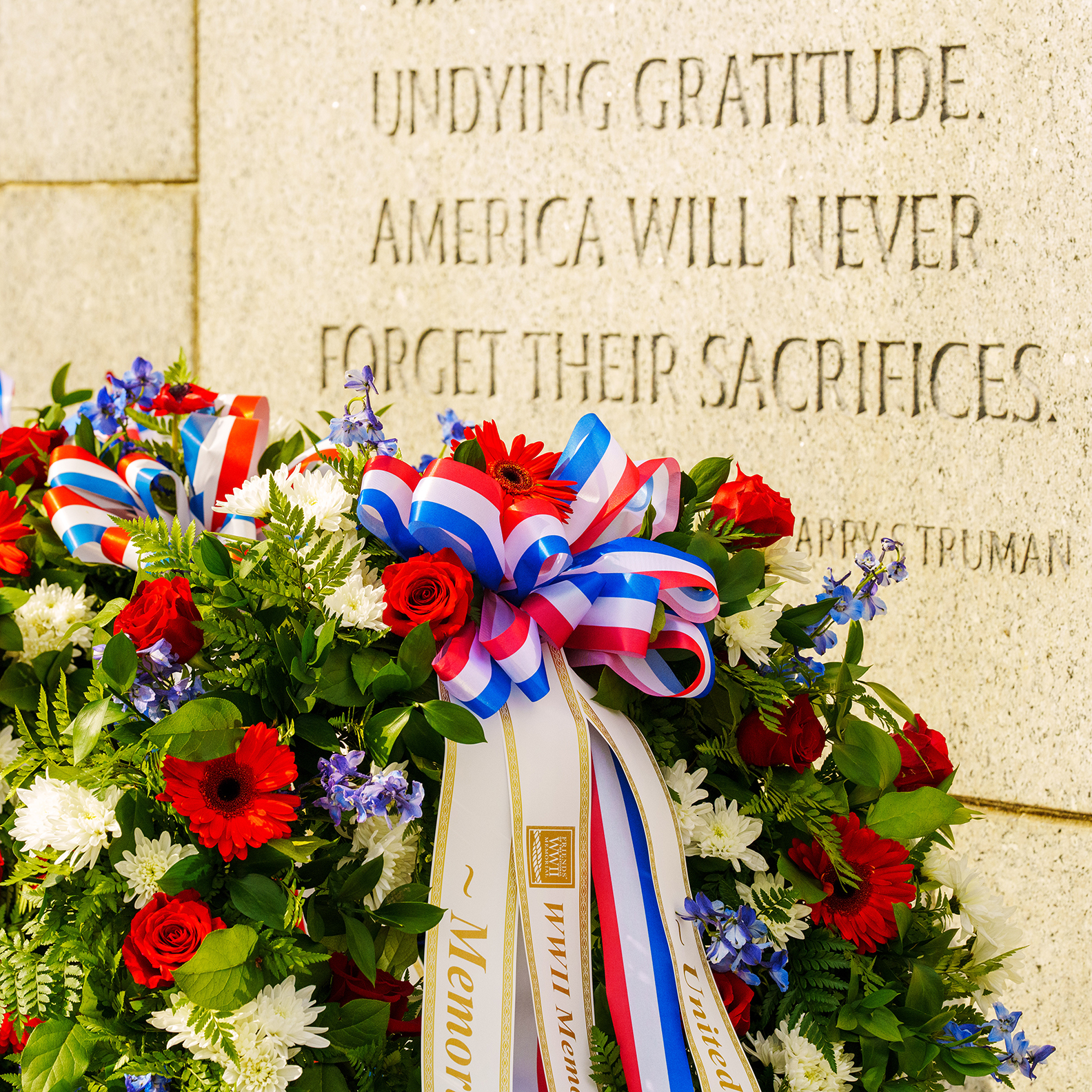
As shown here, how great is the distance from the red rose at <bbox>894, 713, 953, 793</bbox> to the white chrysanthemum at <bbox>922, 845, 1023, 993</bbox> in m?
0.09

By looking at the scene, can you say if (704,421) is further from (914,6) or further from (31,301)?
(31,301)

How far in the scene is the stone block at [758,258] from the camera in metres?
2.16

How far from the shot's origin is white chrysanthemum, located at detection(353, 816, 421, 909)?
1.20 m

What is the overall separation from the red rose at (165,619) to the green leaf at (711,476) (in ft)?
2.19

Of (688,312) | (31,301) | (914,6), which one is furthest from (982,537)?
(31,301)

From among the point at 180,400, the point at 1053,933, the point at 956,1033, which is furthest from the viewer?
the point at 1053,933

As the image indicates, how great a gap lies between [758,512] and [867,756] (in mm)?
327

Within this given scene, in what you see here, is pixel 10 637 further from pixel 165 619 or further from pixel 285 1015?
pixel 285 1015

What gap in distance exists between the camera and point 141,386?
6.04 feet

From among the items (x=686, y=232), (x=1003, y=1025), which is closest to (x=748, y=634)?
(x=1003, y=1025)

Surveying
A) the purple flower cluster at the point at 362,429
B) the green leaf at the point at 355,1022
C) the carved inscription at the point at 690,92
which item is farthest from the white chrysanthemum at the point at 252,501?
the carved inscription at the point at 690,92

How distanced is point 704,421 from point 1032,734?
896 millimetres

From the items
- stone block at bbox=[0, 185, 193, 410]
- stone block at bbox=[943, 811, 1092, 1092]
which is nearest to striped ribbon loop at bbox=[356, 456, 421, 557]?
stone block at bbox=[943, 811, 1092, 1092]

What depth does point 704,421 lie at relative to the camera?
7.98ft
